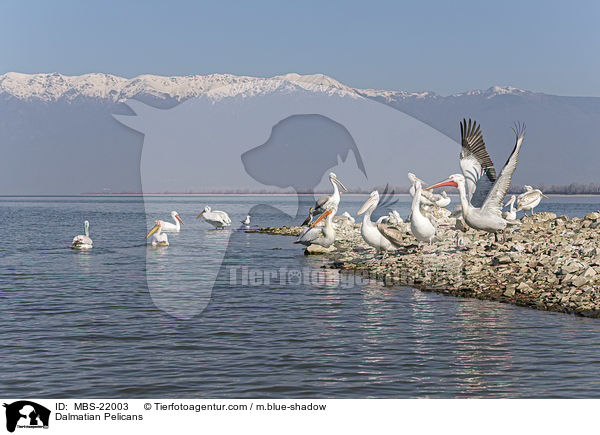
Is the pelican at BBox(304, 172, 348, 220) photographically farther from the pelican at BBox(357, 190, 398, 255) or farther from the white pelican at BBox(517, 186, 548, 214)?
the white pelican at BBox(517, 186, 548, 214)

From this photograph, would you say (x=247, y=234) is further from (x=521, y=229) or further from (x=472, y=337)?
(x=472, y=337)

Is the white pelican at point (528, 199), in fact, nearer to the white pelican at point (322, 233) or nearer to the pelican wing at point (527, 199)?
the pelican wing at point (527, 199)

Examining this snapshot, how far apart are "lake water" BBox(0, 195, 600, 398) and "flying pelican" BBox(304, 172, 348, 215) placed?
515cm

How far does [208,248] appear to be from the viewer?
27.0 meters

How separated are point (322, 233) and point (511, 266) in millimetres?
8861

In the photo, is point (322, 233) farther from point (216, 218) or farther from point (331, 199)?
point (216, 218)

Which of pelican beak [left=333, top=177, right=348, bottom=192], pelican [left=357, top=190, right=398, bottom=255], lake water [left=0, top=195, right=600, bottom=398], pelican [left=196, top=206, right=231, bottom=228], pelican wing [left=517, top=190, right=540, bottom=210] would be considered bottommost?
lake water [left=0, top=195, right=600, bottom=398]

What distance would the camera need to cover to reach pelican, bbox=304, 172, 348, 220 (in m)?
22.3

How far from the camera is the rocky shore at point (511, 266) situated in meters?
12.6

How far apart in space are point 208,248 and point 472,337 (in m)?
18.1

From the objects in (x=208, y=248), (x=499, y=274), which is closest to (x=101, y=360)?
(x=499, y=274)
